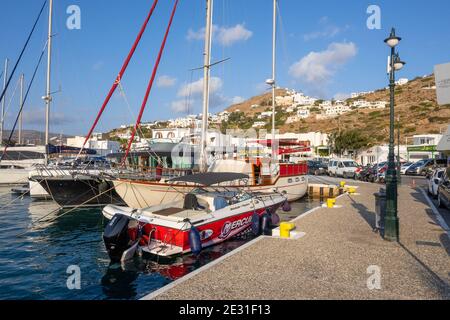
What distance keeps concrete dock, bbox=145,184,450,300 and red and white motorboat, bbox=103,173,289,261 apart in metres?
2.22

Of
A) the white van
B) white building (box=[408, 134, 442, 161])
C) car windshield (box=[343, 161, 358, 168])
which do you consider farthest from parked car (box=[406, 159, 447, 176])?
white building (box=[408, 134, 442, 161])

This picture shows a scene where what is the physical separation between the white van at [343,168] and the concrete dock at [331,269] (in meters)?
29.5

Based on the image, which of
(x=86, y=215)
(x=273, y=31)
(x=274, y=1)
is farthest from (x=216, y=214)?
(x=274, y=1)

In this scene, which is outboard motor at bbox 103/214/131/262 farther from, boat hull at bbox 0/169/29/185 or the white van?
the white van

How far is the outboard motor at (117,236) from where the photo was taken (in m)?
9.84

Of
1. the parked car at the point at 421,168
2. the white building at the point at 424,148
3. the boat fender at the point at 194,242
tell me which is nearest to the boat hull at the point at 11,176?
the boat fender at the point at 194,242

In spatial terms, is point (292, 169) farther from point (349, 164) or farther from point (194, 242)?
point (349, 164)

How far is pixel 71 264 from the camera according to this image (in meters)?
10.6

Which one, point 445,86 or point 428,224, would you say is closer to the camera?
point 445,86

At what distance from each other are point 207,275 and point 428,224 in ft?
29.8

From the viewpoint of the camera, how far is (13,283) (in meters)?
9.01

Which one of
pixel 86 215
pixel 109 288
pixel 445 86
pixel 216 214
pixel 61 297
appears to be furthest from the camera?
pixel 86 215
